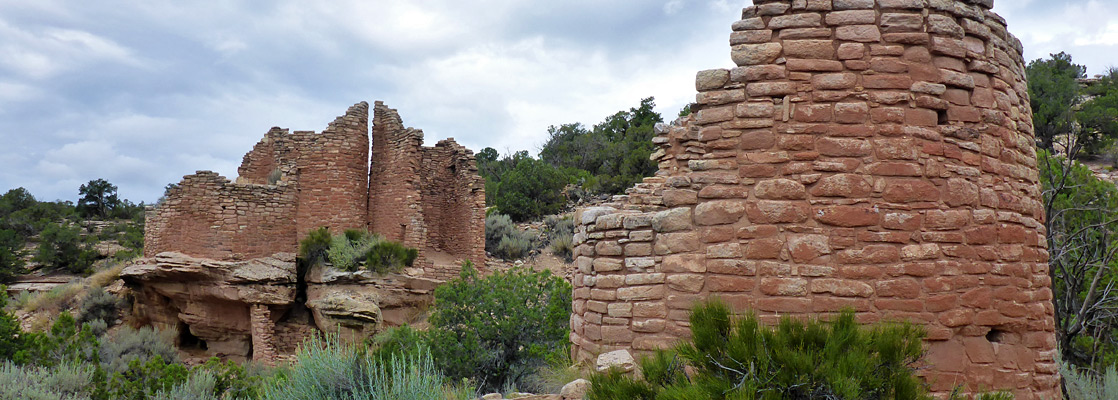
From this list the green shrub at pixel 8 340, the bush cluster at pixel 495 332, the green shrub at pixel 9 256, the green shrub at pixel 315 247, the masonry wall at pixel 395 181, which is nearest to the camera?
the green shrub at pixel 8 340

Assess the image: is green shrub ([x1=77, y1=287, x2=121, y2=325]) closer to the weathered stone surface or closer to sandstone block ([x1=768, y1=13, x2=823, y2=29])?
the weathered stone surface

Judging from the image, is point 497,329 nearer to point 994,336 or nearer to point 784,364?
point 994,336

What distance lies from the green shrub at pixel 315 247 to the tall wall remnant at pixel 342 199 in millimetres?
612

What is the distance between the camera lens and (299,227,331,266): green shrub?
15.0 meters

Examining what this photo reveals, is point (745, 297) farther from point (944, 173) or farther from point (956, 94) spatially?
point (956, 94)

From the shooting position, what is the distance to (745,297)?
4312mm

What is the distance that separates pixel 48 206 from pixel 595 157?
2775cm

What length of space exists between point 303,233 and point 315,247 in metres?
0.85

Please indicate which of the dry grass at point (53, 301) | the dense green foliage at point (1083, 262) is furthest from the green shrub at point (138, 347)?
the dense green foliage at point (1083, 262)

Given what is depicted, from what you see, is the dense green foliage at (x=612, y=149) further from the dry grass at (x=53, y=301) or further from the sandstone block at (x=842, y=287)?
the sandstone block at (x=842, y=287)

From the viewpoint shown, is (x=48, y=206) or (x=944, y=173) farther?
(x=48, y=206)

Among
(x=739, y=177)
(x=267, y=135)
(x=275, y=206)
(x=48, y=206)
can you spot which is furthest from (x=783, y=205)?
(x=48, y=206)

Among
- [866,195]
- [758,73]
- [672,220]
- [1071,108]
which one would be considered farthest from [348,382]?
[1071,108]

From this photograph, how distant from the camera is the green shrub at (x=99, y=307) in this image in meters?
14.9
